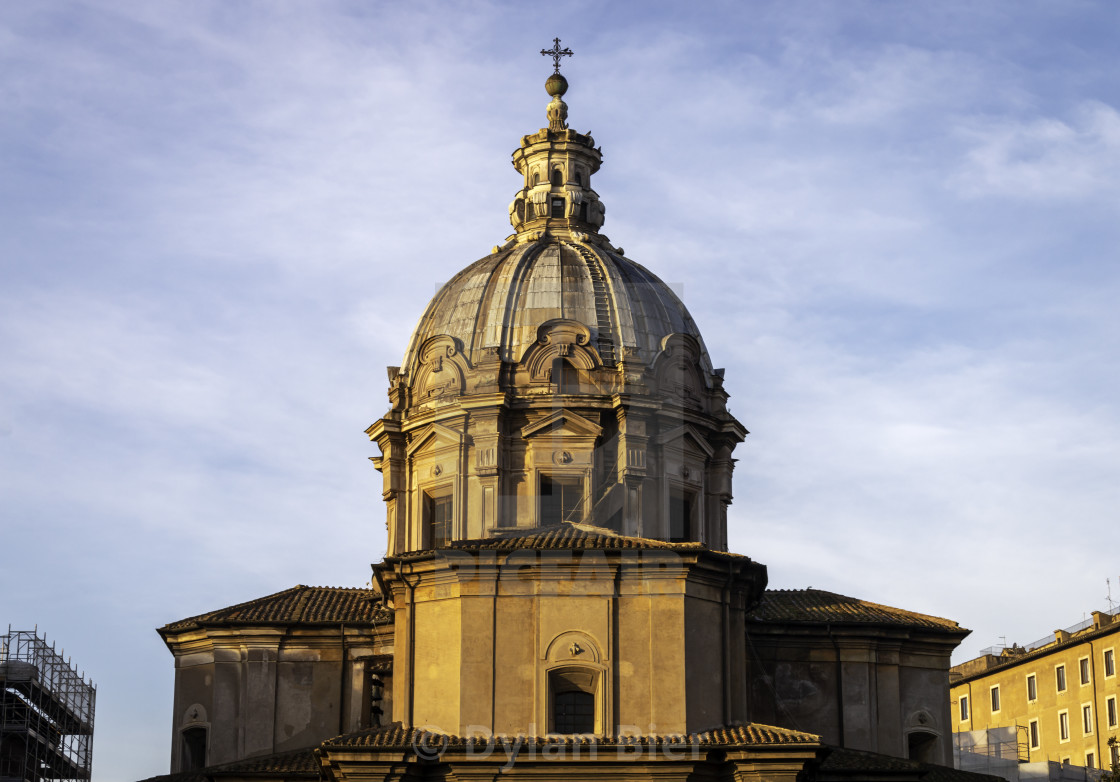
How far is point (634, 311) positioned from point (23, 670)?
24.4 meters

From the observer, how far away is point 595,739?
39.7m

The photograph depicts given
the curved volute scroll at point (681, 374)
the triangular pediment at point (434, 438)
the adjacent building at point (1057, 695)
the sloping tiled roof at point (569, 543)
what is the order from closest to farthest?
the sloping tiled roof at point (569, 543) < the triangular pediment at point (434, 438) < the curved volute scroll at point (681, 374) < the adjacent building at point (1057, 695)

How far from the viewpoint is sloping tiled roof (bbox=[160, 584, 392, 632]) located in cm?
4906

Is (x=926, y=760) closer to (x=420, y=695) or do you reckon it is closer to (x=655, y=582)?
(x=655, y=582)

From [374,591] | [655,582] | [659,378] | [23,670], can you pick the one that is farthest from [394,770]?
[23,670]

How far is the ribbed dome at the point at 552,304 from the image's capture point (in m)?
50.8

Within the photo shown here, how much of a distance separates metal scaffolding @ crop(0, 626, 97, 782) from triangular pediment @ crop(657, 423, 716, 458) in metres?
24.0

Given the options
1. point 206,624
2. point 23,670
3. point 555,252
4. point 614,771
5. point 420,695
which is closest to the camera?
point 614,771

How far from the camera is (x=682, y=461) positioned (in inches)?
1946

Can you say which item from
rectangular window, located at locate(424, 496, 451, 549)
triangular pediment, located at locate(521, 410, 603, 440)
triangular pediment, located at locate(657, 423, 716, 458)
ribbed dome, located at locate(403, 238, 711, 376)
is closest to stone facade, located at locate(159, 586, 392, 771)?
rectangular window, located at locate(424, 496, 451, 549)

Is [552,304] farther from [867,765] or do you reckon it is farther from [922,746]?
[922,746]

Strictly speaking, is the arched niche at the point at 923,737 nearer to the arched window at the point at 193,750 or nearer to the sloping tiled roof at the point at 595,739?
the sloping tiled roof at the point at 595,739

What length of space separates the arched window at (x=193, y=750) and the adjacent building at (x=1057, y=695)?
3820 centimetres
